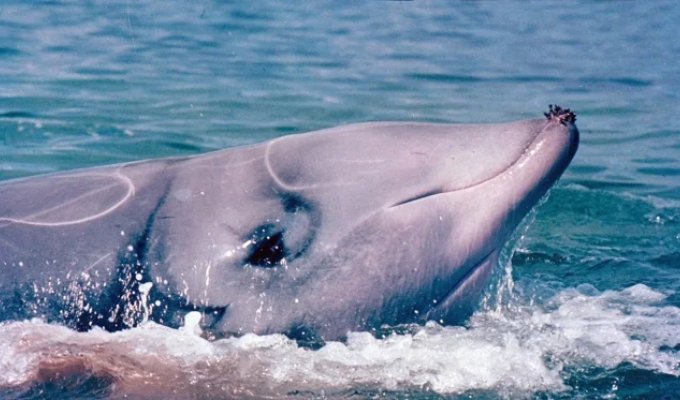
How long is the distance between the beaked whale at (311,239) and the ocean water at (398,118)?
0.17 meters

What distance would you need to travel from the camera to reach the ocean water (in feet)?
16.8

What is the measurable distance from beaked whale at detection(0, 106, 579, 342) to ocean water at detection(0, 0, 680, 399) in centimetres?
17

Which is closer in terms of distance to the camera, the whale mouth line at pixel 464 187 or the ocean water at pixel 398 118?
the whale mouth line at pixel 464 187

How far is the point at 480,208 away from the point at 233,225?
4.11 feet

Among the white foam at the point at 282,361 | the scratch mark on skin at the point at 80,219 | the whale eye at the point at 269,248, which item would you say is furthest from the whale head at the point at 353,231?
the scratch mark on skin at the point at 80,219

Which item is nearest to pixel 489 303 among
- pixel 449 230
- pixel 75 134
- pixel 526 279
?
pixel 449 230

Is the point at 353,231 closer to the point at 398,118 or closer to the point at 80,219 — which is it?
the point at 80,219

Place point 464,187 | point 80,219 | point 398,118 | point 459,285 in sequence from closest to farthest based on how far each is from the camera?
point 464,187 < point 459,285 < point 80,219 < point 398,118

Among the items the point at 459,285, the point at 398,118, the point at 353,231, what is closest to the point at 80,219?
the point at 353,231

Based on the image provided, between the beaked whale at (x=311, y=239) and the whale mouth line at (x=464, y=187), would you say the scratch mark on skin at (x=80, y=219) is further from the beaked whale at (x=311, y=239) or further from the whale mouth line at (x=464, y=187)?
the whale mouth line at (x=464, y=187)

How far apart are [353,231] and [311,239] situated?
215mm

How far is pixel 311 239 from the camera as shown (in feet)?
16.4

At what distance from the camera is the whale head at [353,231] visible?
197 inches

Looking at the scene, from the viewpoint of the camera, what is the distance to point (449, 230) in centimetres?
498
